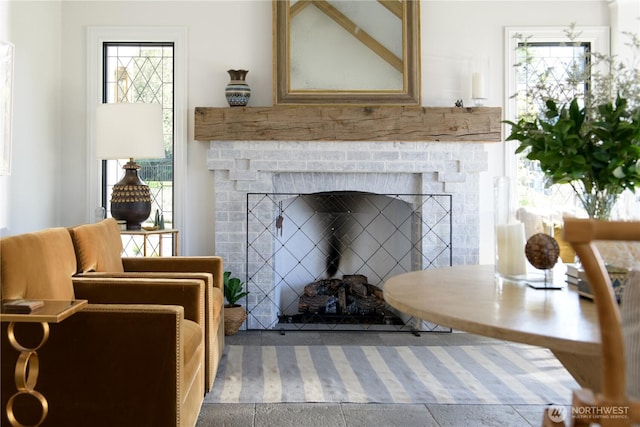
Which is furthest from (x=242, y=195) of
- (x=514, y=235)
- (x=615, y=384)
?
(x=615, y=384)

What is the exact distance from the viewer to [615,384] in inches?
36.1

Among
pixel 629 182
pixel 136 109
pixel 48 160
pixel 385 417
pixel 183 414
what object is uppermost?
pixel 136 109

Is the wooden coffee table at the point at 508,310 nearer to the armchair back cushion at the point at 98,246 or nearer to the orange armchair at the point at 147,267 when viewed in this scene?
the orange armchair at the point at 147,267

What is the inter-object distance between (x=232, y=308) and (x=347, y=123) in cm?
159

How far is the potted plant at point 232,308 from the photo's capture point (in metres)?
4.11

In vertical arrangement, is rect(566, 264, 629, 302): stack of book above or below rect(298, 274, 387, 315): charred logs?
above

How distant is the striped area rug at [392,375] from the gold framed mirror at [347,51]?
1.86 meters

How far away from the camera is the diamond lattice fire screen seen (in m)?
4.45

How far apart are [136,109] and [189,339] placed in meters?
2.11

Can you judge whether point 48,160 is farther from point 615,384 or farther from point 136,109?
point 615,384

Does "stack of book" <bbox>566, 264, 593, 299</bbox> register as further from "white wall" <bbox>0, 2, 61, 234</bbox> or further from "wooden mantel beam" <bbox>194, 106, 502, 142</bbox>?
"white wall" <bbox>0, 2, 61, 234</bbox>

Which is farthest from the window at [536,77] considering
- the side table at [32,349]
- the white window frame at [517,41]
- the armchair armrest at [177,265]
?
the side table at [32,349]

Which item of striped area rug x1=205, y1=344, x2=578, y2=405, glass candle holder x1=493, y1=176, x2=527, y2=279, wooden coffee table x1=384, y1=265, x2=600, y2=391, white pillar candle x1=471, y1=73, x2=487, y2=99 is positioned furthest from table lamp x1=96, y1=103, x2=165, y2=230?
glass candle holder x1=493, y1=176, x2=527, y2=279

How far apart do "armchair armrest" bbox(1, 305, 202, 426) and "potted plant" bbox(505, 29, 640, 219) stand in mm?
1351
